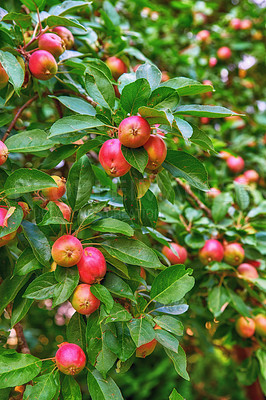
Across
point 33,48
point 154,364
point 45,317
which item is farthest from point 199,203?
point 154,364

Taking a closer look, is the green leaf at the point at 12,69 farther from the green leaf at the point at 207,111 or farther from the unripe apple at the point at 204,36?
the unripe apple at the point at 204,36

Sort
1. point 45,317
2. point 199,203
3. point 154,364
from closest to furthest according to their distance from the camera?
point 199,203 < point 45,317 < point 154,364

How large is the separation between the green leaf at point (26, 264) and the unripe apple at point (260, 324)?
885mm

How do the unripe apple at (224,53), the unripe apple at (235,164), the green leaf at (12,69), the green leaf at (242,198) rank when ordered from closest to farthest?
the green leaf at (12,69) → the green leaf at (242,198) → the unripe apple at (235,164) → the unripe apple at (224,53)

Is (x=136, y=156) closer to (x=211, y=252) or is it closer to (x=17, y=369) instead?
(x=17, y=369)

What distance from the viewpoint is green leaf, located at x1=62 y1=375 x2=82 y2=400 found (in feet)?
2.34

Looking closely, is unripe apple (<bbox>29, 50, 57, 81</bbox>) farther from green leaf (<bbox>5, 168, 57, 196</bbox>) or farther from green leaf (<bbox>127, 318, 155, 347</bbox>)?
green leaf (<bbox>127, 318, 155, 347</bbox>)

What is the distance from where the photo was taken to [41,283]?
697 millimetres

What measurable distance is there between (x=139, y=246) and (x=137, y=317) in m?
0.14

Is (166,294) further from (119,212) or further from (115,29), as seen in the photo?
(115,29)

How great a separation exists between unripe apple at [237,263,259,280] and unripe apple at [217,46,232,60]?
4.32ft

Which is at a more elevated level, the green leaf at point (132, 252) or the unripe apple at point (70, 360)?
the green leaf at point (132, 252)

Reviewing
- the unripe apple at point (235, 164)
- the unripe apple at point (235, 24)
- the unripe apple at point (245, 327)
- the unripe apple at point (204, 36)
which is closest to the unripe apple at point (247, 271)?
the unripe apple at point (245, 327)

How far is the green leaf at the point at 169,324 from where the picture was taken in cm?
71
